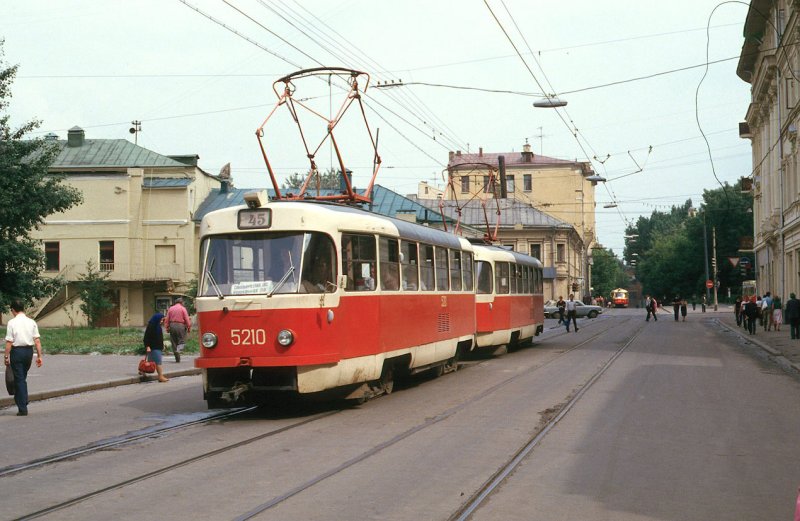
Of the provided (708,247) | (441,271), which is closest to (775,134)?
(441,271)

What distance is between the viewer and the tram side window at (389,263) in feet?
47.0

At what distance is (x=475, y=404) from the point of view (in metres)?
13.8

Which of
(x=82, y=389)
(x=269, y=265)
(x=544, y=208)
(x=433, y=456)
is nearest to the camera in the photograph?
(x=433, y=456)

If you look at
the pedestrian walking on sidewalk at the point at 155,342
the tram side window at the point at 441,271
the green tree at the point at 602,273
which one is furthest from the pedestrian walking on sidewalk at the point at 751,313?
the green tree at the point at 602,273

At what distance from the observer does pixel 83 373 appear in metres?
20.4

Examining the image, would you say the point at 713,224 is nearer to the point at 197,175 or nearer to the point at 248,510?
the point at 197,175

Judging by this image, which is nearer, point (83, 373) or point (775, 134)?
point (83, 373)

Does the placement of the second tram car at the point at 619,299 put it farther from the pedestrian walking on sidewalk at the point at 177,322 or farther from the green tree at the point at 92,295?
the pedestrian walking on sidewalk at the point at 177,322

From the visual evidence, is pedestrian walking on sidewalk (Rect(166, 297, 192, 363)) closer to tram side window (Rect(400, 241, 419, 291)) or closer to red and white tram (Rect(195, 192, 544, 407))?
tram side window (Rect(400, 241, 419, 291))

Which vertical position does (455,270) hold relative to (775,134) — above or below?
below

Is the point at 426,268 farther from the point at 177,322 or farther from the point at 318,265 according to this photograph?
the point at 177,322

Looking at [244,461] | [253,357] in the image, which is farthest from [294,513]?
[253,357]

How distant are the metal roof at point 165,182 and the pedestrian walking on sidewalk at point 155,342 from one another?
40447mm

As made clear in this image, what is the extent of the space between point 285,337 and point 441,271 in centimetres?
660
